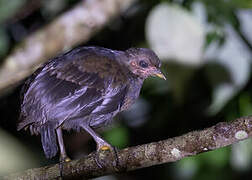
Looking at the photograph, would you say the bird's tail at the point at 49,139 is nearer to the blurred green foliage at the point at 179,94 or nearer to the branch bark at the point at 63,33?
the branch bark at the point at 63,33

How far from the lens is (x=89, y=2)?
4.17m

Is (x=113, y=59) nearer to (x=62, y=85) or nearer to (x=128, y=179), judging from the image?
(x=62, y=85)

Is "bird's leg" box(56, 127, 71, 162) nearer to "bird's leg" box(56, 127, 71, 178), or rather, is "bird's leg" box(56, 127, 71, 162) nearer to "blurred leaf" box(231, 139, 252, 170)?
"bird's leg" box(56, 127, 71, 178)

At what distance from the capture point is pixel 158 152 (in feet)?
8.93

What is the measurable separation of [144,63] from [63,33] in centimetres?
81

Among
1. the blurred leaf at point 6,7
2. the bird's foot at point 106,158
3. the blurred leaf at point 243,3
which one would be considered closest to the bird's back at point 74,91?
the bird's foot at point 106,158

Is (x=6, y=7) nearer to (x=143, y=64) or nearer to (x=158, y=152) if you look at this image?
(x=143, y=64)

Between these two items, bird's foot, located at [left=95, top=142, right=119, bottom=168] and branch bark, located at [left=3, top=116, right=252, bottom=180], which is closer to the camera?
branch bark, located at [left=3, top=116, right=252, bottom=180]

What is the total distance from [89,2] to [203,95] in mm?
2595

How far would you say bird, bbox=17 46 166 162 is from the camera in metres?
3.22

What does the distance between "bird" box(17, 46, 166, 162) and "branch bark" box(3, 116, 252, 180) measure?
0.33 metres

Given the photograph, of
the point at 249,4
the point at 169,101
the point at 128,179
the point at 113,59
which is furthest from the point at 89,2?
the point at 128,179

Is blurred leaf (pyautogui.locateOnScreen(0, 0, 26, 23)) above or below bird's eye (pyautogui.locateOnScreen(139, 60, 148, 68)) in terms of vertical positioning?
above

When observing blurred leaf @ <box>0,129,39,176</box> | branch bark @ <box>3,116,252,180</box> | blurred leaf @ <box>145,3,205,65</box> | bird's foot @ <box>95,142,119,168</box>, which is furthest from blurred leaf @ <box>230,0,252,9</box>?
blurred leaf @ <box>0,129,39,176</box>
